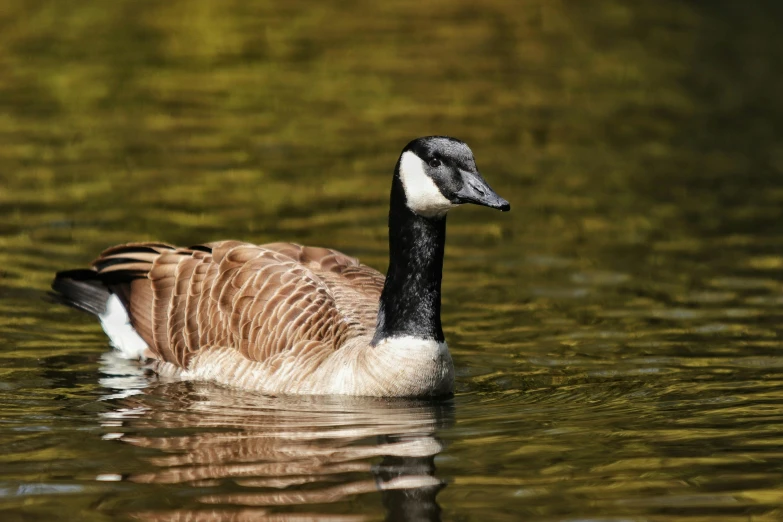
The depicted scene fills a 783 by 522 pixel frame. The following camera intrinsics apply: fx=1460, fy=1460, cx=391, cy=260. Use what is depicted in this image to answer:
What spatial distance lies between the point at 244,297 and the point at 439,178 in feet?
7.12

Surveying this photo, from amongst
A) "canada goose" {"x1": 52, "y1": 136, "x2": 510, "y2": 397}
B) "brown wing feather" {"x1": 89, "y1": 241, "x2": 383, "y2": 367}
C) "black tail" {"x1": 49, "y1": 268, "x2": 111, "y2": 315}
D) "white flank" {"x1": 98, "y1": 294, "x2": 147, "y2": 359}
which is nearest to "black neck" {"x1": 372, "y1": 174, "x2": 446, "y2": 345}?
"canada goose" {"x1": 52, "y1": 136, "x2": 510, "y2": 397}

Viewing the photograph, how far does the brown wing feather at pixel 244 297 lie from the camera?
11789 millimetres

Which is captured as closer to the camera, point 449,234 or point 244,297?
point 244,297

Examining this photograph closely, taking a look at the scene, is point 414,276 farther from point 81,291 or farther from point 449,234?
point 449,234

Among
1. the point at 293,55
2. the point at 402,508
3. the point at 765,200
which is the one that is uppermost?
the point at 293,55

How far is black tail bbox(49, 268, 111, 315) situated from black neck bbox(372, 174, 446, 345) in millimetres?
3308

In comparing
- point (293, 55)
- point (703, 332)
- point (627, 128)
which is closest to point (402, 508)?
point (703, 332)

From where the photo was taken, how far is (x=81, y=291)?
13.5m

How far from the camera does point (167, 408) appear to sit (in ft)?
37.5

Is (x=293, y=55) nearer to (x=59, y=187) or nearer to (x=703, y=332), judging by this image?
(x=59, y=187)

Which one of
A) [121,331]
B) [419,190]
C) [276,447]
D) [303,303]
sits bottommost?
[276,447]

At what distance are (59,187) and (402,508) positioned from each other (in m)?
11.9

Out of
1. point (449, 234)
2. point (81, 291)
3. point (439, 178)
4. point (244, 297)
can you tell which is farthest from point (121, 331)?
point (449, 234)

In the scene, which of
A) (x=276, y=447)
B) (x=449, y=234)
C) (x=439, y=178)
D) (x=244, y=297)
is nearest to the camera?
(x=276, y=447)
